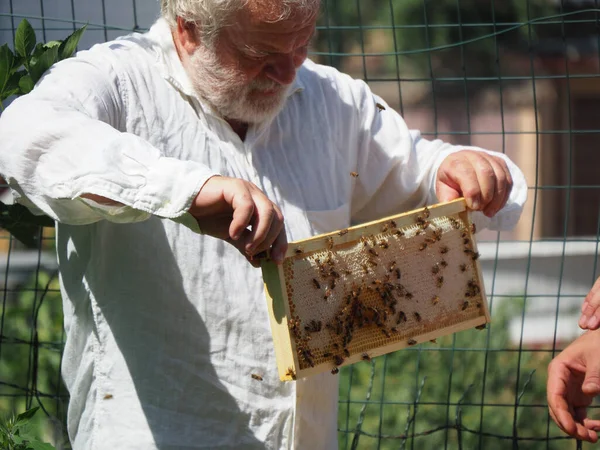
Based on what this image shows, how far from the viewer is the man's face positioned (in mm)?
2414

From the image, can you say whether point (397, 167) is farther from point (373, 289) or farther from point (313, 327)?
point (313, 327)

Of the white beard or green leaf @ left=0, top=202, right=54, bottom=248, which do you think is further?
green leaf @ left=0, top=202, right=54, bottom=248

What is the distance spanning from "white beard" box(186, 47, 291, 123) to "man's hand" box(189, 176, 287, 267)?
572mm

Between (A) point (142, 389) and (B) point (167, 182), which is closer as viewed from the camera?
(B) point (167, 182)

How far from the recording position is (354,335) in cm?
237

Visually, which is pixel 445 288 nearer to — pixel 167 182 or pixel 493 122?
pixel 167 182

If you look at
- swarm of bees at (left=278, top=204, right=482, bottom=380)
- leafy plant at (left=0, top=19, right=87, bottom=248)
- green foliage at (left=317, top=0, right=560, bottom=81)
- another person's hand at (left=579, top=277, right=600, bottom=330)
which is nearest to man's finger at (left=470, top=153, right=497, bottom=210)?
swarm of bees at (left=278, top=204, right=482, bottom=380)

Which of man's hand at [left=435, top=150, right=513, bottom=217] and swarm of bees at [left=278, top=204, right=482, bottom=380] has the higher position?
man's hand at [left=435, top=150, right=513, bottom=217]

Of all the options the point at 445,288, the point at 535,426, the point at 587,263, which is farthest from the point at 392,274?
the point at 587,263

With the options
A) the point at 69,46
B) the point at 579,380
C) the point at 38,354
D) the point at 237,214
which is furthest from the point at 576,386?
the point at 38,354

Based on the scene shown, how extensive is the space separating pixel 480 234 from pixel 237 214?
8.77 metres

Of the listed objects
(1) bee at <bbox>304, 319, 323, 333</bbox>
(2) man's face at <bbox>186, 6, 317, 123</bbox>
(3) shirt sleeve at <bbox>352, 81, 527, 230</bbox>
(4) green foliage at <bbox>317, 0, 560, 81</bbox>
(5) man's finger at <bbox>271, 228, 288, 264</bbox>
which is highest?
(4) green foliage at <bbox>317, 0, 560, 81</bbox>

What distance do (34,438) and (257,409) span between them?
0.62 m

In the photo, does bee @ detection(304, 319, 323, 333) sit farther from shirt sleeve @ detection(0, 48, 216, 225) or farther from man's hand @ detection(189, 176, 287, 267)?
shirt sleeve @ detection(0, 48, 216, 225)
